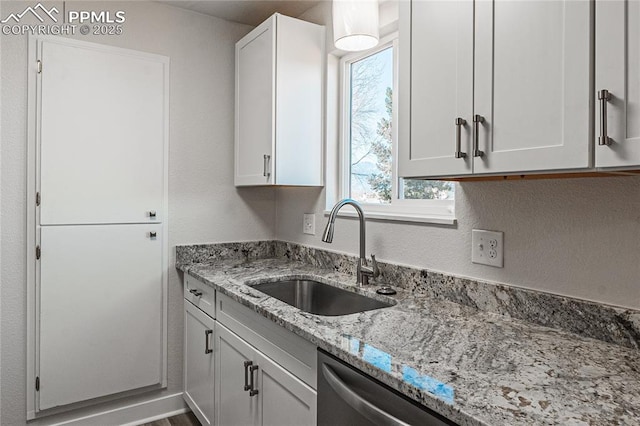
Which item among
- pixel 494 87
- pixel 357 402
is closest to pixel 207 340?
pixel 357 402

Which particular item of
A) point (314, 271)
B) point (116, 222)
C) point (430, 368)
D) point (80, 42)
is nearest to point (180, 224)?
point (116, 222)

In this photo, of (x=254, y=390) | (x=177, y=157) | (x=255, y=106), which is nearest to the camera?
(x=254, y=390)

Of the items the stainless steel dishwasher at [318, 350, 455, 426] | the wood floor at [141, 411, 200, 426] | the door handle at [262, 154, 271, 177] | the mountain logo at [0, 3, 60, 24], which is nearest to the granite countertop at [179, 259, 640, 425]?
the stainless steel dishwasher at [318, 350, 455, 426]

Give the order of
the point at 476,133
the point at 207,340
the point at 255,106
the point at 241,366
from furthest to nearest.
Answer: the point at 255,106 → the point at 207,340 → the point at 241,366 → the point at 476,133

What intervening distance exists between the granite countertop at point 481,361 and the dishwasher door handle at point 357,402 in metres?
0.08

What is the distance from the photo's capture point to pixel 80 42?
2.12m

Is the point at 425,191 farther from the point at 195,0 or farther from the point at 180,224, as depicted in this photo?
the point at 195,0

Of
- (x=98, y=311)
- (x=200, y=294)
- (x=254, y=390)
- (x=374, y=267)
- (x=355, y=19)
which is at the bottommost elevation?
(x=254, y=390)

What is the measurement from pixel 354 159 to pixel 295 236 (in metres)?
0.64

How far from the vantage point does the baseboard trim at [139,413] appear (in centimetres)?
221

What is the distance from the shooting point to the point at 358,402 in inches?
40.6

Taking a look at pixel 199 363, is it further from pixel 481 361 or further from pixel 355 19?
pixel 355 19

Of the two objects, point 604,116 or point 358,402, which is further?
point 358,402

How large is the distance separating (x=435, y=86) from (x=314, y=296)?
1177 millimetres
